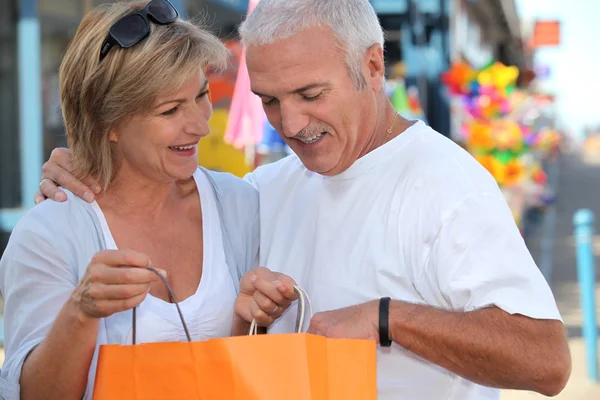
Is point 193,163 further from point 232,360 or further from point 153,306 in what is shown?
point 232,360

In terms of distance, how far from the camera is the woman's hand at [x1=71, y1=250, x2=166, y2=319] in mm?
1718

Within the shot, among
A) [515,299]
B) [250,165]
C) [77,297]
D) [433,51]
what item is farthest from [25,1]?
[433,51]

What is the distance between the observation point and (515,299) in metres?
1.82

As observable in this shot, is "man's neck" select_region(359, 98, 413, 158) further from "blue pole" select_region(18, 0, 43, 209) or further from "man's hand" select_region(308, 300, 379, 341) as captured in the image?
"blue pole" select_region(18, 0, 43, 209)

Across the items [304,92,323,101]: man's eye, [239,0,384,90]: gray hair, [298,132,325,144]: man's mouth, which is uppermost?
[239,0,384,90]: gray hair

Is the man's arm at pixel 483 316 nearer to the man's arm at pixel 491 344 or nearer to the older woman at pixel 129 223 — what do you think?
the man's arm at pixel 491 344

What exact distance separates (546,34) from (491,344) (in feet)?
117

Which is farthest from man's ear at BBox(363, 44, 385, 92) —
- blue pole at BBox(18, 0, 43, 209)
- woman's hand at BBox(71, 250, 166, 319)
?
blue pole at BBox(18, 0, 43, 209)

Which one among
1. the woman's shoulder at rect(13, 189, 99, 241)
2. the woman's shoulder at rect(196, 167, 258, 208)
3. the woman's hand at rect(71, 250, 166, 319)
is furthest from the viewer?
the woman's shoulder at rect(196, 167, 258, 208)

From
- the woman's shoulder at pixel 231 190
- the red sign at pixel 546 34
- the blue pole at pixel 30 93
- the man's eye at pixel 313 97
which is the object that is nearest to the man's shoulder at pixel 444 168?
the man's eye at pixel 313 97

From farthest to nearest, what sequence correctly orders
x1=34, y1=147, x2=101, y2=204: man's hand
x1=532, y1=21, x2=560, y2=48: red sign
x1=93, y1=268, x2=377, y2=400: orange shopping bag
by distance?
x1=532, y1=21, x2=560, y2=48: red sign
x1=34, y1=147, x2=101, y2=204: man's hand
x1=93, y1=268, x2=377, y2=400: orange shopping bag

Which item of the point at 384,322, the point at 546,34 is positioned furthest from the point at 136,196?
the point at 546,34

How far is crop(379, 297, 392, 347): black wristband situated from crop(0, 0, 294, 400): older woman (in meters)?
0.23

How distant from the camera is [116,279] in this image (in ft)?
5.65
